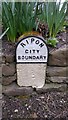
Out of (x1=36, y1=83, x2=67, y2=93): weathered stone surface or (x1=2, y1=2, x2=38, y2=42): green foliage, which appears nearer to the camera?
(x1=2, y1=2, x2=38, y2=42): green foliage

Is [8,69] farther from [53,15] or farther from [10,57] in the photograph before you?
[53,15]

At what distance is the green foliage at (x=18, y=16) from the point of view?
53.4 inches

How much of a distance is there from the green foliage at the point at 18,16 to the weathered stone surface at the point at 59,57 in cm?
19

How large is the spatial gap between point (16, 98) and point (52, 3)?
570mm

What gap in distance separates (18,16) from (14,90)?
42cm

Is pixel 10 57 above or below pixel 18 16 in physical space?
below

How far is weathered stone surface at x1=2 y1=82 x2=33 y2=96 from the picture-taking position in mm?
1475

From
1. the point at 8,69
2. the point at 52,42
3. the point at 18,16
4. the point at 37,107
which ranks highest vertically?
the point at 18,16

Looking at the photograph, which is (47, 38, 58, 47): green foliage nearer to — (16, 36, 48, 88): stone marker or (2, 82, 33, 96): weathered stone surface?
(16, 36, 48, 88): stone marker

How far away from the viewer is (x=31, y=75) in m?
1.44

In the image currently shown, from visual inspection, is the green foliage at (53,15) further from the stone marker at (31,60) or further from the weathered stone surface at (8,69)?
the weathered stone surface at (8,69)

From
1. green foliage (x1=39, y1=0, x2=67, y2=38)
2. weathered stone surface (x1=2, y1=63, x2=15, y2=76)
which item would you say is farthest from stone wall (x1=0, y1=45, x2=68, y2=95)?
green foliage (x1=39, y1=0, x2=67, y2=38)

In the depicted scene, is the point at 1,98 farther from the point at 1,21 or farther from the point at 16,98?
the point at 1,21

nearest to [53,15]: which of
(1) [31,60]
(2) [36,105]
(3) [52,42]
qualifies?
(3) [52,42]
